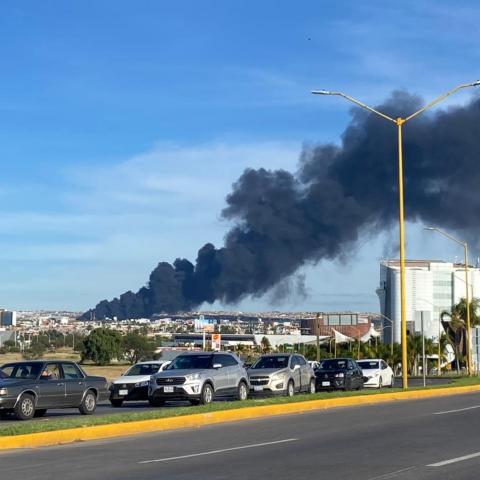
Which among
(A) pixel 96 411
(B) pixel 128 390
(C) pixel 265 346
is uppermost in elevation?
(C) pixel 265 346

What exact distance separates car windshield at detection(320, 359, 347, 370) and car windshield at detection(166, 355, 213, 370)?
39.0 feet

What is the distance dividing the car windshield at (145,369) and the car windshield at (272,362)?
3.66 meters

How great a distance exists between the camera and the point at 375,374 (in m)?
45.5

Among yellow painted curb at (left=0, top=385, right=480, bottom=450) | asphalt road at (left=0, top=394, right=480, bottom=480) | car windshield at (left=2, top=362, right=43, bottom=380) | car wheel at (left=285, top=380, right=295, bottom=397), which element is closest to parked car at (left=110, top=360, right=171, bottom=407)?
car wheel at (left=285, top=380, right=295, bottom=397)

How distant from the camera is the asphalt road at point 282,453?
44.5 feet

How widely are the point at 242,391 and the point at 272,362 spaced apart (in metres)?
4.16

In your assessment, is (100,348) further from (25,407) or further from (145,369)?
(25,407)

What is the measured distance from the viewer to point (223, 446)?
17.7m

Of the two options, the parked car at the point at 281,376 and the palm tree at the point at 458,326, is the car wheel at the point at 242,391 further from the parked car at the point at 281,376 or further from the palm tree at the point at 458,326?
the palm tree at the point at 458,326

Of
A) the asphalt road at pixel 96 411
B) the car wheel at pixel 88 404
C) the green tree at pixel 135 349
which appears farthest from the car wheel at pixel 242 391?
the green tree at pixel 135 349

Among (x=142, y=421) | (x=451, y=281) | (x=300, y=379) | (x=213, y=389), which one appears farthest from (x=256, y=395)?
(x=451, y=281)

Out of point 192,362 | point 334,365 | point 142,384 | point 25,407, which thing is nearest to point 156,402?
point 192,362

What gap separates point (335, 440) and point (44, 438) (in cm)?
572

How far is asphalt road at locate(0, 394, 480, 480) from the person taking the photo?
44.5 ft
